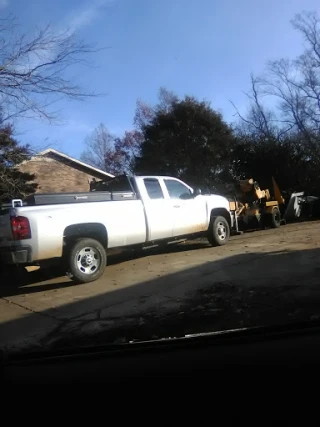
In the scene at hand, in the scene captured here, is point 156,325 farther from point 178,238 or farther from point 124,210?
point 178,238

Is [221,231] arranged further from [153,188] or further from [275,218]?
[275,218]

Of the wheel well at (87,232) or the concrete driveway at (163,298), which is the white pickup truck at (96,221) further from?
the concrete driveway at (163,298)

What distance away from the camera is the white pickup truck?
732cm

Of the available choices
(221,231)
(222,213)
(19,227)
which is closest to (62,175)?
(222,213)

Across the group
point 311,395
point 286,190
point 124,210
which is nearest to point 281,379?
point 311,395

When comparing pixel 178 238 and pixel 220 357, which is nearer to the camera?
pixel 220 357

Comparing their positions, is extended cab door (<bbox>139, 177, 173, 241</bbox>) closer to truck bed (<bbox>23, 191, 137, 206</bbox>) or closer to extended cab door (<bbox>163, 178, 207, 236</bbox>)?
extended cab door (<bbox>163, 178, 207, 236</bbox>)

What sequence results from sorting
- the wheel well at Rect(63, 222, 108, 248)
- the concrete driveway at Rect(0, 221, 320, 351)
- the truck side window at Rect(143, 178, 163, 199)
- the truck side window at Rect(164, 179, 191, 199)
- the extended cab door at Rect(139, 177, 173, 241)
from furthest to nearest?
1. the truck side window at Rect(164, 179, 191, 199)
2. the truck side window at Rect(143, 178, 163, 199)
3. the extended cab door at Rect(139, 177, 173, 241)
4. the wheel well at Rect(63, 222, 108, 248)
5. the concrete driveway at Rect(0, 221, 320, 351)

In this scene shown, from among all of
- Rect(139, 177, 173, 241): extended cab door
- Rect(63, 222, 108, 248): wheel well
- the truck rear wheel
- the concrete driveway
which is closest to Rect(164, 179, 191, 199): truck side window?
Rect(139, 177, 173, 241): extended cab door

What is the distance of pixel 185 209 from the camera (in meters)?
10.5

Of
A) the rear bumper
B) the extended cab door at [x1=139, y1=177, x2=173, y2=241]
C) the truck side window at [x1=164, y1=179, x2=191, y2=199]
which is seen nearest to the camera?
the rear bumper

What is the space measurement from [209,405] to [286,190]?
2348 cm

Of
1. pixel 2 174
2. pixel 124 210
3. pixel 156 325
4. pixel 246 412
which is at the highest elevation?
pixel 2 174

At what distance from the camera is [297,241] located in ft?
36.4
